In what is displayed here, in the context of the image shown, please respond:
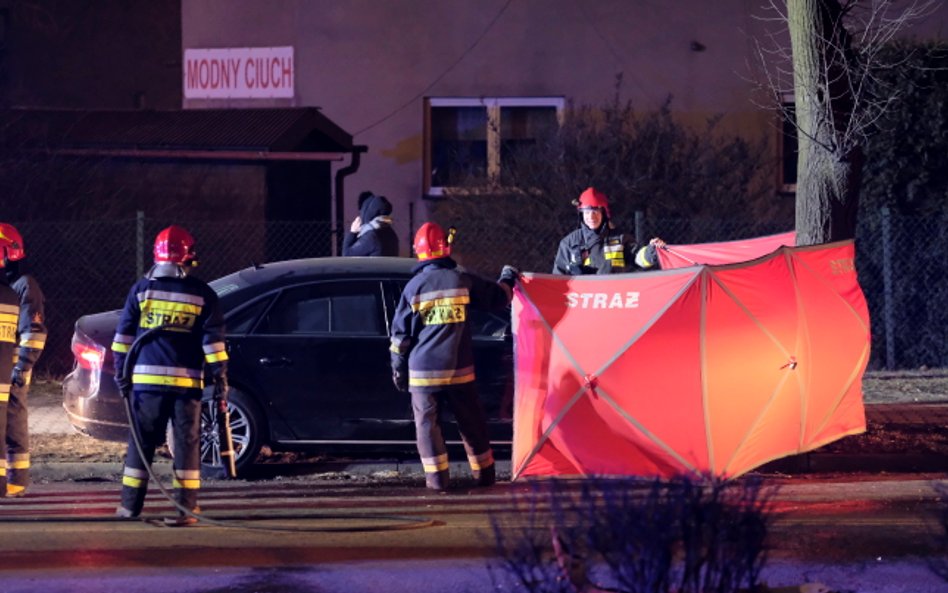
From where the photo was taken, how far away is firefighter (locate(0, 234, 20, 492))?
932 cm

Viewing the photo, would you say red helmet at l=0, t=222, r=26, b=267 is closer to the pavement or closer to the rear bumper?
the rear bumper

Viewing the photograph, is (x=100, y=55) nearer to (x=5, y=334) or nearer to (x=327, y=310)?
(x=327, y=310)

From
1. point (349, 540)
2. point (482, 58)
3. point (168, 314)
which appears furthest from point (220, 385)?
→ point (482, 58)

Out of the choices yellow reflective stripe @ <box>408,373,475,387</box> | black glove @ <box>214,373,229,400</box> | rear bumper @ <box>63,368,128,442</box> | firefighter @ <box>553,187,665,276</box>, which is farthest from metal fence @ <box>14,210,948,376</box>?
black glove @ <box>214,373,229,400</box>

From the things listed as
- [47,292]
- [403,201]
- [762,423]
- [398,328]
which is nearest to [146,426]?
[398,328]

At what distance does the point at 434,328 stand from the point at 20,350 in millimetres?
2652

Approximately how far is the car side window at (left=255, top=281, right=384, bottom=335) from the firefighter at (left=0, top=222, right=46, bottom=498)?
60.3 inches

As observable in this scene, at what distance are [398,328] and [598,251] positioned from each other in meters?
2.46

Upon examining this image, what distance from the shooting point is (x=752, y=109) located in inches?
830

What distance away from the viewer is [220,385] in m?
8.62

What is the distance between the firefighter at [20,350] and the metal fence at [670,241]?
5086mm

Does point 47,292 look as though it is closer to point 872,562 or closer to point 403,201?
point 403,201

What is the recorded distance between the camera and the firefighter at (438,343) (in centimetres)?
943

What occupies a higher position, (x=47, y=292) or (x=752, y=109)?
(x=752, y=109)
